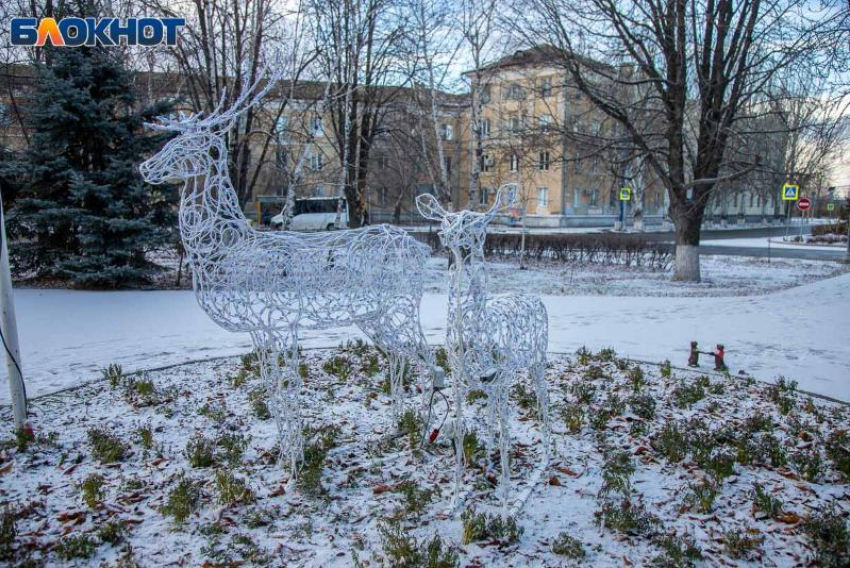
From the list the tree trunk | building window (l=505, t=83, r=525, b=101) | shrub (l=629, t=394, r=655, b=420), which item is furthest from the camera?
building window (l=505, t=83, r=525, b=101)

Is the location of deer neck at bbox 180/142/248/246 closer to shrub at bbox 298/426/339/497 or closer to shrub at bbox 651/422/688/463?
shrub at bbox 298/426/339/497

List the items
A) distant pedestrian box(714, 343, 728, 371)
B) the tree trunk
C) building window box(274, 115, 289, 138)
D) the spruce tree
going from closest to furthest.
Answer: distant pedestrian box(714, 343, 728, 371), the spruce tree, the tree trunk, building window box(274, 115, 289, 138)

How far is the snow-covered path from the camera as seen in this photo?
689 cm

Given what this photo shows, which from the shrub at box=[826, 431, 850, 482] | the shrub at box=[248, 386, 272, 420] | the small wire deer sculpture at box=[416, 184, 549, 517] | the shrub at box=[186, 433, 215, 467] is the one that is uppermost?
the small wire deer sculpture at box=[416, 184, 549, 517]

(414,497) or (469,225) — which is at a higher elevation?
(469,225)

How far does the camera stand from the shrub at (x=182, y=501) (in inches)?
143

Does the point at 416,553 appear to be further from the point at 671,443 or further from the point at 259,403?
the point at 259,403

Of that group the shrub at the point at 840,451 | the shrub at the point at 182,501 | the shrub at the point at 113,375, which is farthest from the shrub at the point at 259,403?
the shrub at the point at 840,451

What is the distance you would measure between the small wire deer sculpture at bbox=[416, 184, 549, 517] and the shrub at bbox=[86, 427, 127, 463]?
2742 millimetres

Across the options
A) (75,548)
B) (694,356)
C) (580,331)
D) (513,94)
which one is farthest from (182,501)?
(513,94)

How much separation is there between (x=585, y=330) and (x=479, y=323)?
5772 millimetres

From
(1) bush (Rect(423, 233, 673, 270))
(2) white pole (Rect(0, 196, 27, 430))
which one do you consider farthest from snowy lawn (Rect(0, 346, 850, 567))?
(1) bush (Rect(423, 233, 673, 270))

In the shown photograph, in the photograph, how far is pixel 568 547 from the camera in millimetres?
3320

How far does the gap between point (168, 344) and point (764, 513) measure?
285 inches
